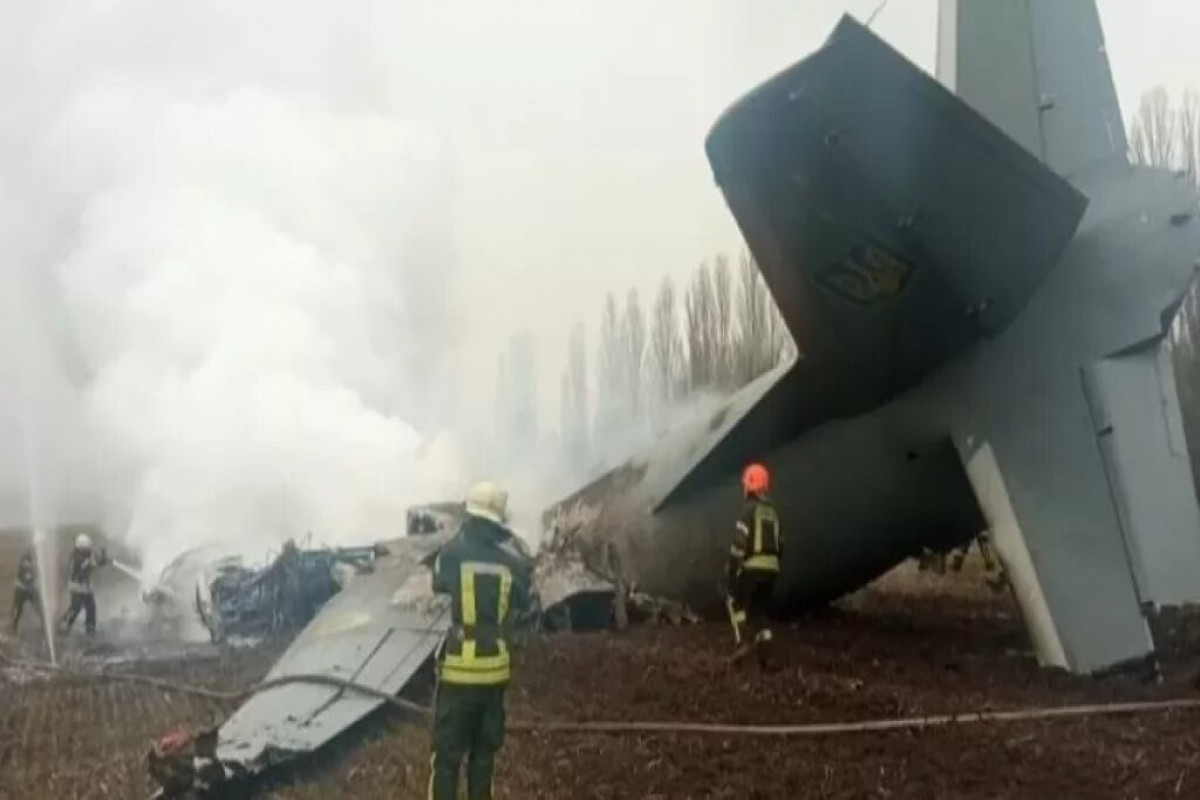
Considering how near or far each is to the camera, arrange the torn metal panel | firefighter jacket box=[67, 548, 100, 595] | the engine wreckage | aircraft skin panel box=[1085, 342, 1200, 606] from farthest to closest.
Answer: firefighter jacket box=[67, 548, 100, 595], aircraft skin panel box=[1085, 342, 1200, 606], the torn metal panel, the engine wreckage

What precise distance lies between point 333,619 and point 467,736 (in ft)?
13.7

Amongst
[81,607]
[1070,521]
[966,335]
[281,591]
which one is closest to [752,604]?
[1070,521]

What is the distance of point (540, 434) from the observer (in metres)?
19.8

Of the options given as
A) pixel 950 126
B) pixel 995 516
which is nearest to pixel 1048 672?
pixel 995 516

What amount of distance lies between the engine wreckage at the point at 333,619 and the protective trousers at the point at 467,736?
1535 mm

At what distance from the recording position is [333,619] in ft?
36.7

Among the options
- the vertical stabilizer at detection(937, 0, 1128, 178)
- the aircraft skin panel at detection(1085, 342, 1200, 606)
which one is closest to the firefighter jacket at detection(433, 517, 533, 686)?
the aircraft skin panel at detection(1085, 342, 1200, 606)

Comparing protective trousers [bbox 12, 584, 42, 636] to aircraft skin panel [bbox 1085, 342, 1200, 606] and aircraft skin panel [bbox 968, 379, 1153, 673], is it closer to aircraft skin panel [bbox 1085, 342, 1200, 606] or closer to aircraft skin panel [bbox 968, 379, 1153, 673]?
aircraft skin panel [bbox 968, 379, 1153, 673]

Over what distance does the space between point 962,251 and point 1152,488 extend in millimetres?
2110

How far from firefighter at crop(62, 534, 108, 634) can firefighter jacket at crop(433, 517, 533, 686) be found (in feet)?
36.2

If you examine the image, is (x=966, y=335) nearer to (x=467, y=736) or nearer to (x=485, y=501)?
(x=485, y=501)

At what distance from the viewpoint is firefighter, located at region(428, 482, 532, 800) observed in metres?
7.16

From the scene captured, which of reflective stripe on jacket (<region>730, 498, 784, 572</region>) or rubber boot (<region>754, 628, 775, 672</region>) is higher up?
reflective stripe on jacket (<region>730, 498, 784, 572</region>)

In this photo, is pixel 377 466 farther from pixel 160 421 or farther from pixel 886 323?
pixel 886 323
